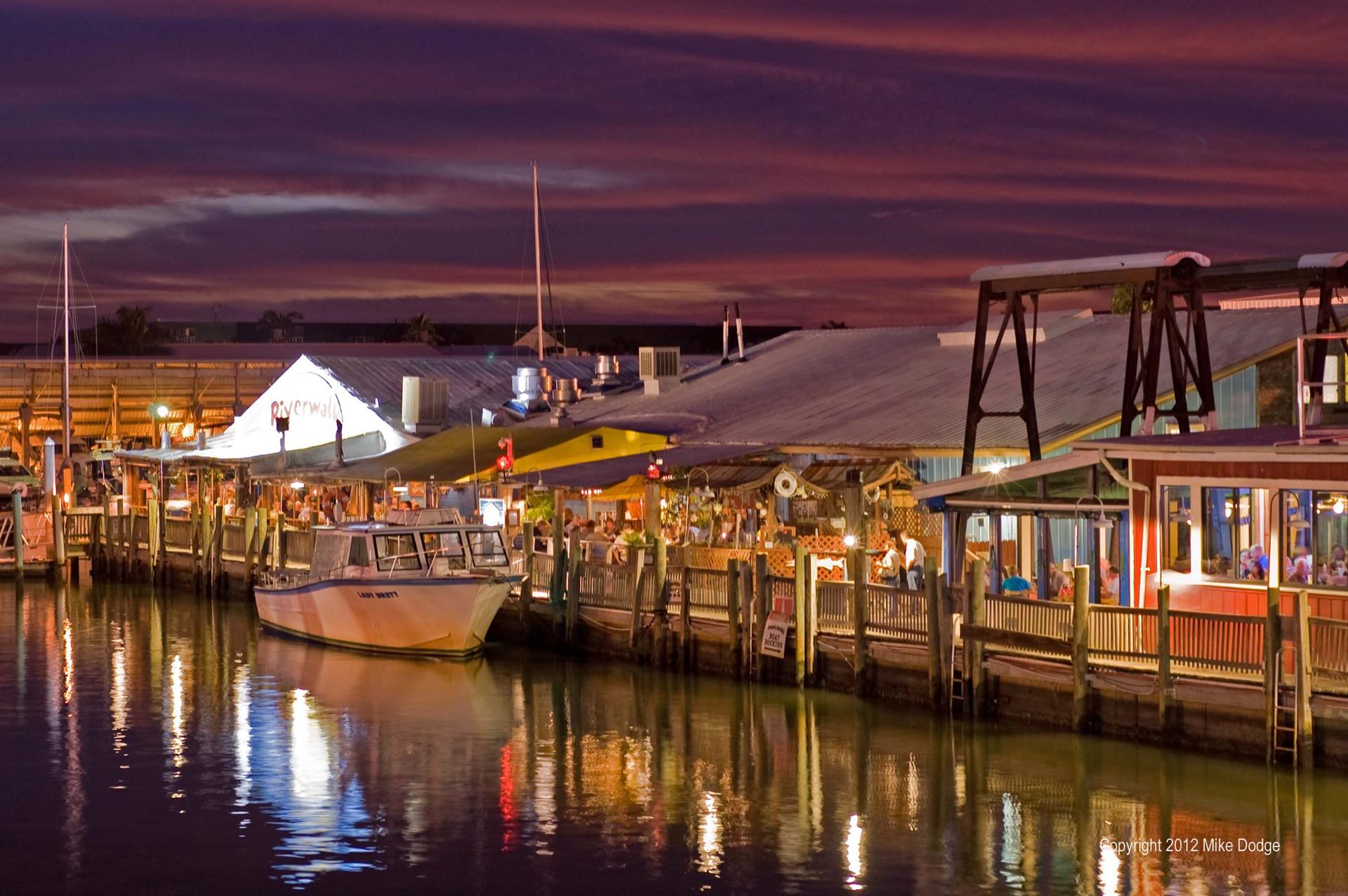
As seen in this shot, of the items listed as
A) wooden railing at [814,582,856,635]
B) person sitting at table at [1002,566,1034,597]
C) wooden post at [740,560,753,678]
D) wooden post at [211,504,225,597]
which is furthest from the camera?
wooden post at [211,504,225,597]

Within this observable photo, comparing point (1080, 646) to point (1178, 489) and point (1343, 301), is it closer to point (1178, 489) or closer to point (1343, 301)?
point (1178, 489)

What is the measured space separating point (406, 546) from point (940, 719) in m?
13.8

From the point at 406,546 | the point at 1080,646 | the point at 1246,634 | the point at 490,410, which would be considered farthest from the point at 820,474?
the point at 490,410

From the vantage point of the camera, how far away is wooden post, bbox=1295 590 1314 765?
980 inches

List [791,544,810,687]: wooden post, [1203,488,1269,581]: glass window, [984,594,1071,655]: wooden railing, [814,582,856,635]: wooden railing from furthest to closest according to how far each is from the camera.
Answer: [791,544,810,687]: wooden post → [814,582,856,635]: wooden railing → [984,594,1071,655]: wooden railing → [1203,488,1269,581]: glass window

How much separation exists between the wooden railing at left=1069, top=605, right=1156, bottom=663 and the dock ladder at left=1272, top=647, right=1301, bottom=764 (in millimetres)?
2134

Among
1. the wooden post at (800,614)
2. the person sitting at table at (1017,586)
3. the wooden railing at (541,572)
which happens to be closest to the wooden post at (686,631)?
the wooden post at (800,614)

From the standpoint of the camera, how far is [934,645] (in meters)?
30.5

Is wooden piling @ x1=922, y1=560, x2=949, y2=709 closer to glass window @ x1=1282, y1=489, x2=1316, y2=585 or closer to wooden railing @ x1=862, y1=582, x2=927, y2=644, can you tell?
wooden railing @ x1=862, y1=582, x2=927, y2=644

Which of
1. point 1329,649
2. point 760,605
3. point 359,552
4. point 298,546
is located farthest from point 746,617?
point 298,546

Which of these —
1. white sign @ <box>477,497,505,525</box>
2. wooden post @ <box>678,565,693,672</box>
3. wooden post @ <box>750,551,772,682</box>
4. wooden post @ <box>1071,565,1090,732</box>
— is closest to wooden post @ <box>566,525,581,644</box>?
wooden post @ <box>678,565,693,672</box>

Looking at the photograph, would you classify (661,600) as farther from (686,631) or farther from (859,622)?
(859,622)

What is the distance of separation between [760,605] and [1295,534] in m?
9.93

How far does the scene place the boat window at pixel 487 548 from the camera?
40.3 m
